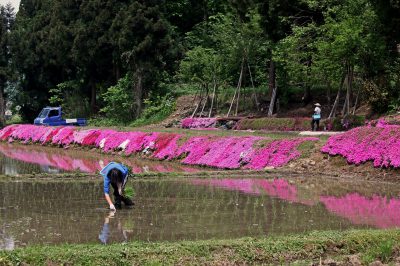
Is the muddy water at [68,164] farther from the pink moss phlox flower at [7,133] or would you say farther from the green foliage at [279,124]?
the pink moss phlox flower at [7,133]

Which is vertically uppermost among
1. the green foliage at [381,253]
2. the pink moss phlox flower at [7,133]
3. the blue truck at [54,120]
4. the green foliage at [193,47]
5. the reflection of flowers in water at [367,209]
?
the green foliage at [193,47]

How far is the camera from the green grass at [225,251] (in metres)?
8.68

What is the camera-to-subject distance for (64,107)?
61.0 m

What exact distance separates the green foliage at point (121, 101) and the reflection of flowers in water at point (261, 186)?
105 feet

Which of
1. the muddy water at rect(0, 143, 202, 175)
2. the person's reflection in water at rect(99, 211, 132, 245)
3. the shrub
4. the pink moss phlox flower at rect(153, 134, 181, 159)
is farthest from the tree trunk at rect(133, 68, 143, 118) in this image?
the person's reflection in water at rect(99, 211, 132, 245)

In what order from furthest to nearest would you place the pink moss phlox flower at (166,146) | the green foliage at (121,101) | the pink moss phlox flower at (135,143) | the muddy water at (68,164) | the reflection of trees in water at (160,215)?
the green foliage at (121,101)
the pink moss phlox flower at (135,143)
the pink moss phlox flower at (166,146)
the muddy water at (68,164)
the reflection of trees in water at (160,215)

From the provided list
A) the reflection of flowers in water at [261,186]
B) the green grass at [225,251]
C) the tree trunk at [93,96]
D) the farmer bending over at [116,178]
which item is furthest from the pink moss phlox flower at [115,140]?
the green grass at [225,251]

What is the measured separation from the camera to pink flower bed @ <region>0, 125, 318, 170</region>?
78.8 feet

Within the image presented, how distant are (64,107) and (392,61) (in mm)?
35748

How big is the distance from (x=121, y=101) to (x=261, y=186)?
3526 cm

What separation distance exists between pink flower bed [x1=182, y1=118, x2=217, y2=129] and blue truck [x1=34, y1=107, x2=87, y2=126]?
11.8 meters

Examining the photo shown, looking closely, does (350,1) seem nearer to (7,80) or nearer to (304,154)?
(304,154)

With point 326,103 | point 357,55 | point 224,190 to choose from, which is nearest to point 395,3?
point 357,55

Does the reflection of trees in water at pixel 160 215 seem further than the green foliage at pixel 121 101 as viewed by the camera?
No
